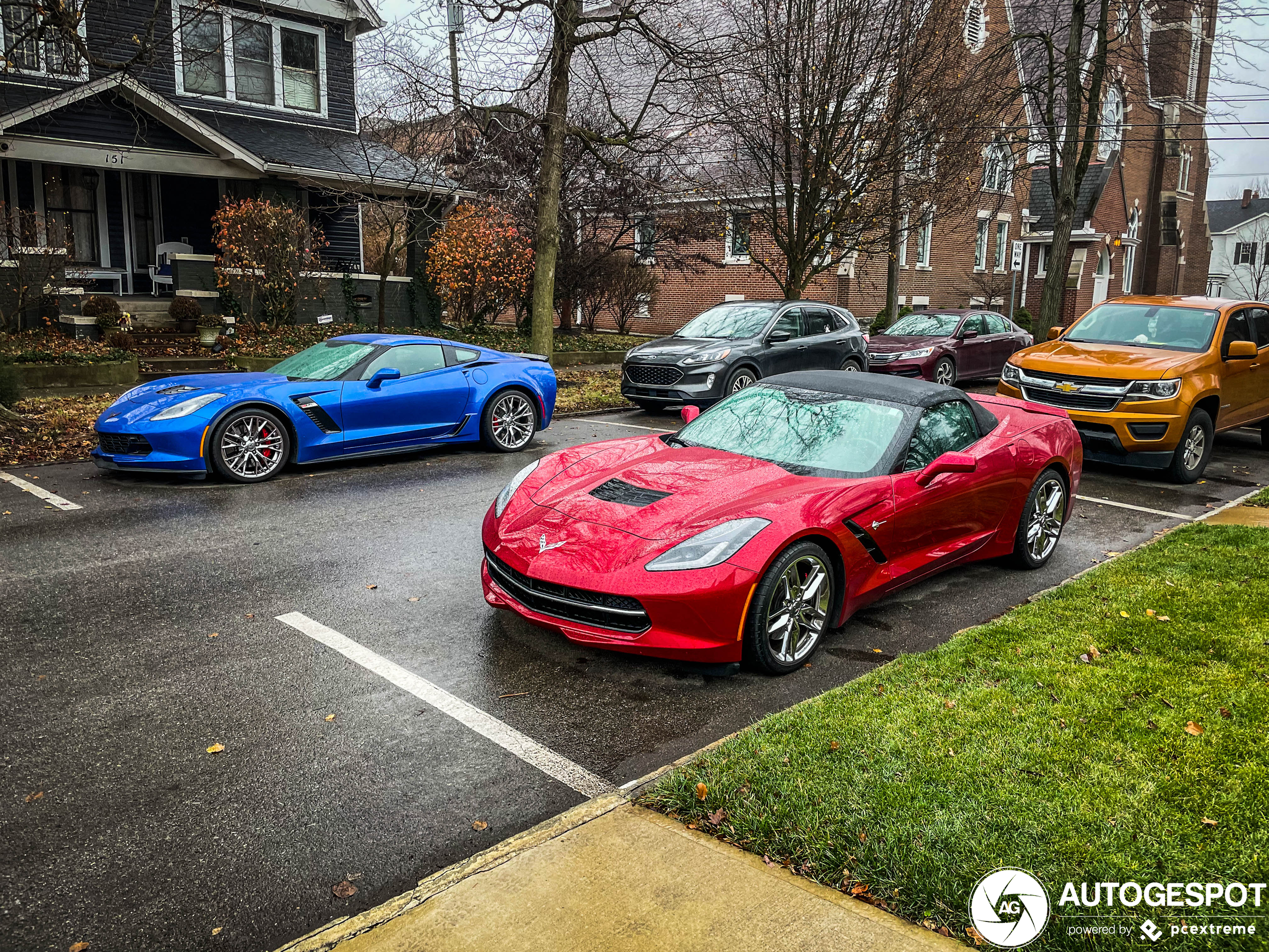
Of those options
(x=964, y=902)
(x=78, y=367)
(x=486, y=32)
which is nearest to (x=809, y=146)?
(x=486, y=32)

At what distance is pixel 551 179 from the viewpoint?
16.7 metres

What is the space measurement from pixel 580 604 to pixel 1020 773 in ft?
6.88

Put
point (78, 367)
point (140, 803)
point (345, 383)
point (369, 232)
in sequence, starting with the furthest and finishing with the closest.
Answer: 1. point (369, 232)
2. point (78, 367)
3. point (345, 383)
4. point (140, 803)

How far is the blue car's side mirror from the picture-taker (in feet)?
32.1

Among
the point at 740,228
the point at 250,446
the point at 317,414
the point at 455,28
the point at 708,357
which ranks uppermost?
the point at 455,28

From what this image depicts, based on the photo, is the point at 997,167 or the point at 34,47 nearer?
the point at 34,47

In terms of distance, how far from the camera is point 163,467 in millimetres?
8711

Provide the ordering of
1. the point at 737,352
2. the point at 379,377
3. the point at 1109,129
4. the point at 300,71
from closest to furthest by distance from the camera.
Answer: the point at 379,377 < the point at 737,352 < the point at 300,71 < the point at 1109,129

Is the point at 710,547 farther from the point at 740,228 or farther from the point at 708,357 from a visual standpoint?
the point at 740,228

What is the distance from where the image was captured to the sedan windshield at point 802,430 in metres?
5.56

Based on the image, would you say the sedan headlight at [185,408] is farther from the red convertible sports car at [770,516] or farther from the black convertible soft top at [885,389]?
the black convertible soft top at [885,389]

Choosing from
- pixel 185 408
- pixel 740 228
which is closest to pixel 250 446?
pixel 185 408

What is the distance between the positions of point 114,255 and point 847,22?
16.3 metres

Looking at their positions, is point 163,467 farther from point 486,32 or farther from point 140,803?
point 486,32
